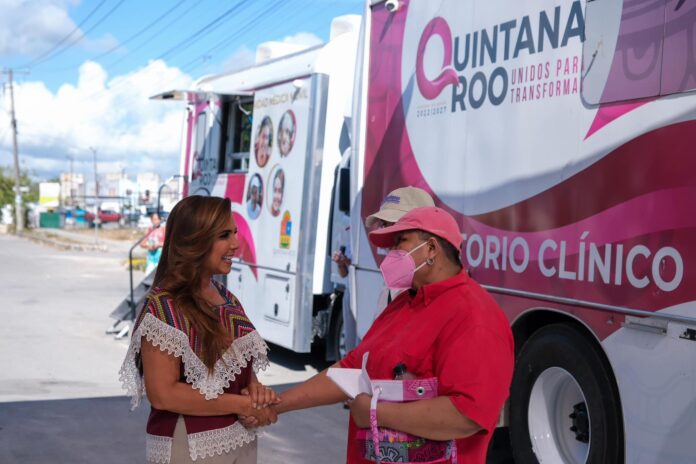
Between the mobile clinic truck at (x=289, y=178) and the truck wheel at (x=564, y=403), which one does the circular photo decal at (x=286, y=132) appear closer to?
the mobile clinic truck at (x=289, y=178)

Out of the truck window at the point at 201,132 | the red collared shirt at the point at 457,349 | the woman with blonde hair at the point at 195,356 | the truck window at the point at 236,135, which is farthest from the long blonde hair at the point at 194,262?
the truck window at the point at 201,132

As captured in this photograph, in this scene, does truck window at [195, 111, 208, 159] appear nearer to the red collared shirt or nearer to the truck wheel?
the truck wheel

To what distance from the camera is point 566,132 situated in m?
4.97

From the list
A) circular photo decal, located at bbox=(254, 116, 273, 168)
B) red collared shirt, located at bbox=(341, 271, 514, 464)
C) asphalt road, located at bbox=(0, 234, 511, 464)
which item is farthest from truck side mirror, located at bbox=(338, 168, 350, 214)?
red collared shirt, located at bbox=(341, 271, 514, 464)

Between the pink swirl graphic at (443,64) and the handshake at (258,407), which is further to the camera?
the pink swirl graphic at (443,64)

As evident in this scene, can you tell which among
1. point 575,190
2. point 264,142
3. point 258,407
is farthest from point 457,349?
point 264,142

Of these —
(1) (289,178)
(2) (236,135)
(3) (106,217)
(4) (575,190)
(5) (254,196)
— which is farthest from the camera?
(3) (106,217)

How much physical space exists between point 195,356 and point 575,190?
2717mm

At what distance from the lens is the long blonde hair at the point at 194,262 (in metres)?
3.04

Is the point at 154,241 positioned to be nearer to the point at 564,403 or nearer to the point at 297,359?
the point at 297,359

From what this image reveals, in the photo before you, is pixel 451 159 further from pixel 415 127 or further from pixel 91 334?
pixel 91 334

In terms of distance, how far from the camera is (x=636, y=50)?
452 centimetres

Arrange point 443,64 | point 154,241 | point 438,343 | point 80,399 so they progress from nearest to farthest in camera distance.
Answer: point 438,343
point 443,64
point 80,399
point 154,241

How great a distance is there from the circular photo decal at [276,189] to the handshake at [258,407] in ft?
21.8
